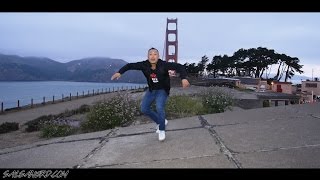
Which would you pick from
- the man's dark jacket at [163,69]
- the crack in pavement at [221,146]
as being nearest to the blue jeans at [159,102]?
the man's dark jacket at [163,69]

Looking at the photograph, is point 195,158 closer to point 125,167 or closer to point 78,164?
point 125,167

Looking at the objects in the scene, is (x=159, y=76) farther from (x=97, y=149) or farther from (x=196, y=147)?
(x=97, y=149)

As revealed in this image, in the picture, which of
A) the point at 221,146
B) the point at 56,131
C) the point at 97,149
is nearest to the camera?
the point at 221,146

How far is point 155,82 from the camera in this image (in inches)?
229

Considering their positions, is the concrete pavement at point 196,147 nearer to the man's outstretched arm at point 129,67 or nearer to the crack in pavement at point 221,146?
the crack in pavement at point 221,146

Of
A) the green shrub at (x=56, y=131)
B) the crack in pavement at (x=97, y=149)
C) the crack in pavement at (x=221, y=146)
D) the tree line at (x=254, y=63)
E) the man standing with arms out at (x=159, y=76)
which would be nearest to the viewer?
the crack in pavement at (x=221, y=146)

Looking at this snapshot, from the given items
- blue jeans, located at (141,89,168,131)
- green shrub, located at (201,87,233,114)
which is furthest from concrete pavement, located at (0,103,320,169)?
green shrub, located at (201,87,233,114)

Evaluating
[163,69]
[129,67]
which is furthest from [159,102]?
[129,67]

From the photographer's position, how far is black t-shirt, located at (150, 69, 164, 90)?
18.9 feet

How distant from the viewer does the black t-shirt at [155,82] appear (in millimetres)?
5762

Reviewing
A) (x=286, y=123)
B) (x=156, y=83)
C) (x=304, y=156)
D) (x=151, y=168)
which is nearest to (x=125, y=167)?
(x=151, y=168)

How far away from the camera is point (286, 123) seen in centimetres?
680

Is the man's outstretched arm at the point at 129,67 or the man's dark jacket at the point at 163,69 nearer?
the man's dark jacket at the point at 163,69
